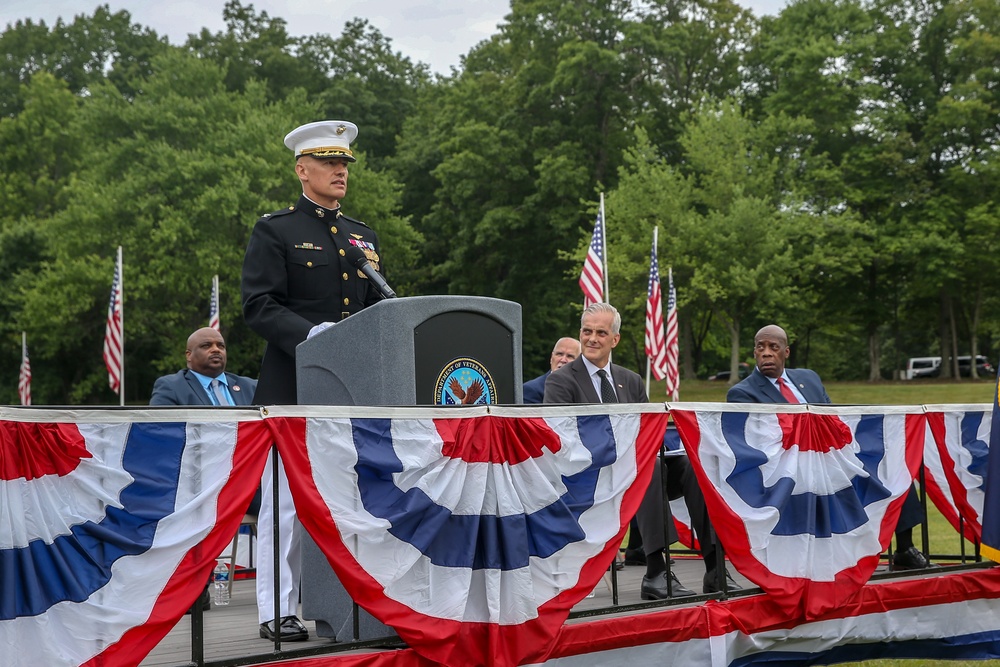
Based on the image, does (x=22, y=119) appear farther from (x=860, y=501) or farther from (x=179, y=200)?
(x=860, y=501)

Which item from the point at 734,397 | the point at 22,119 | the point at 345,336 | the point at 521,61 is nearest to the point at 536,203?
the point at 521,61

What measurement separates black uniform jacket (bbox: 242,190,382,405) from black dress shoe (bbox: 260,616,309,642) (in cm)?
107

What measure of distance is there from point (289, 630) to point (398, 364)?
133cm

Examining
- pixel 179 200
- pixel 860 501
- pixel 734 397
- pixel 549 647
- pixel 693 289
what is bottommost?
pixel 549 647

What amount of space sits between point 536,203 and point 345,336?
145 ft

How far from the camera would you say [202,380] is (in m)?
8.45

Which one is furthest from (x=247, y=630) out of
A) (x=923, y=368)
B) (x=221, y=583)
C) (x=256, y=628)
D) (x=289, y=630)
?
(x=923, y=368)

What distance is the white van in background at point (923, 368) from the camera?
195 feet

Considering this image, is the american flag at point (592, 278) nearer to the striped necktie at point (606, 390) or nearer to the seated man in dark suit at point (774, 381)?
the seated man in dark suit at point (774, 381)

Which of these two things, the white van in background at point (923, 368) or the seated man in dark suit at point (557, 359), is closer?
the seated man in dark suit at point (557, 359)

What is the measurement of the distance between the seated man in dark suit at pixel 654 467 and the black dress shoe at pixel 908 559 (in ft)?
4.78

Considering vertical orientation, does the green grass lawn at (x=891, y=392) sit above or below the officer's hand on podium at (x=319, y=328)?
above

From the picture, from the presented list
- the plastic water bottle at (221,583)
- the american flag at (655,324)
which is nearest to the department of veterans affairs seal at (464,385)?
the plastic water bottle at (221,583)

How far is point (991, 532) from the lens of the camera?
7.41 m
